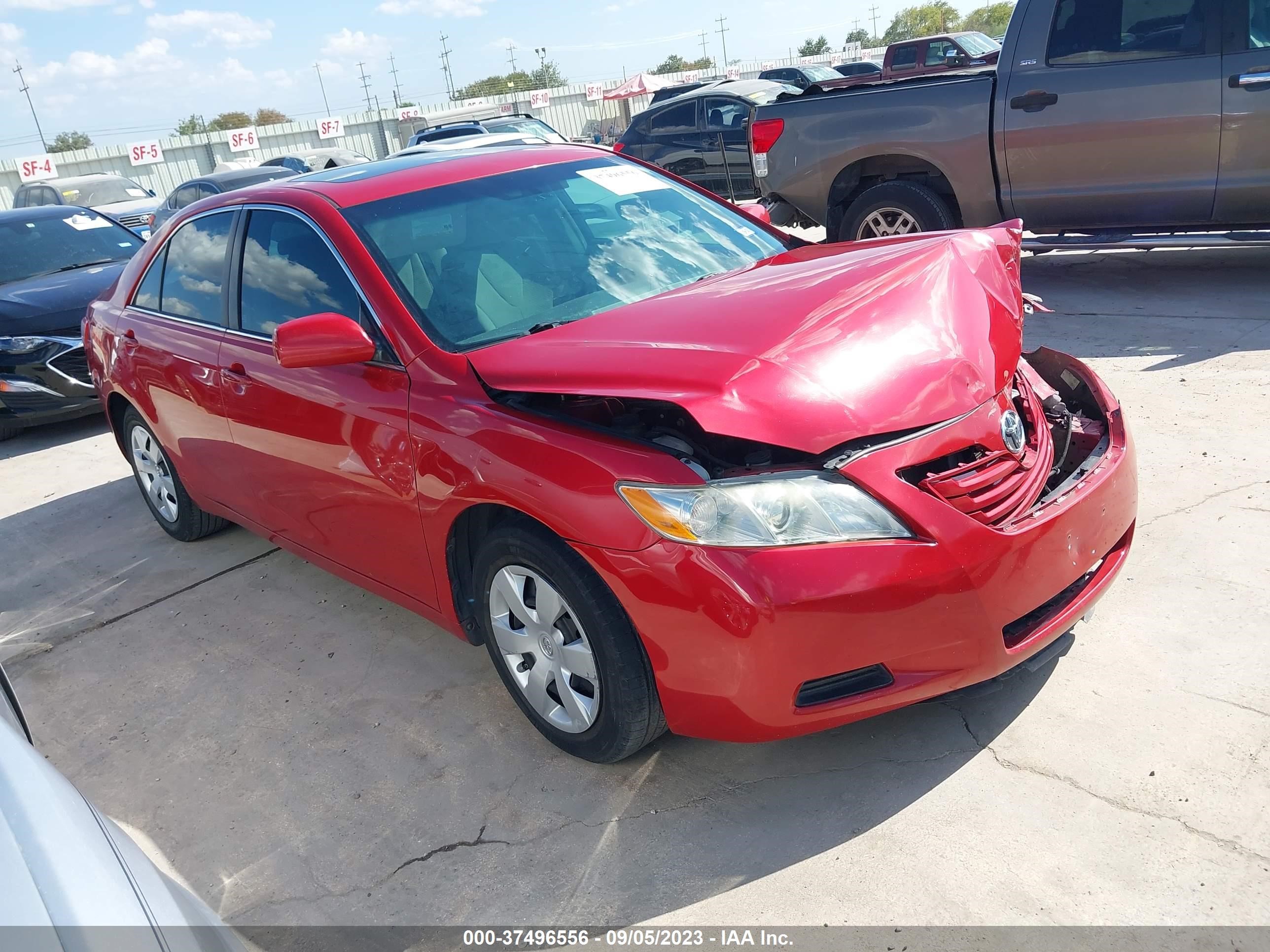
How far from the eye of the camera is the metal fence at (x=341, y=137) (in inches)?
1464

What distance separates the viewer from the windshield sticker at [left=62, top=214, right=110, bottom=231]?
9.11 metres

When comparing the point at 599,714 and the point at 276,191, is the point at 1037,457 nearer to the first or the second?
the point at 599,714

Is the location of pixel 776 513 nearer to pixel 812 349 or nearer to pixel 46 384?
pixel 812 349

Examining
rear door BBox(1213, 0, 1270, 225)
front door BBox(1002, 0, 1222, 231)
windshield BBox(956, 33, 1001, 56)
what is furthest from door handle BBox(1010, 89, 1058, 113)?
windshield BBox(956, 33, 1001, 56)

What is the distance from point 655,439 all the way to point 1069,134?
206 inches

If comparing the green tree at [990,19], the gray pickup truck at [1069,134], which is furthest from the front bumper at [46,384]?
the green tree at [990,19]

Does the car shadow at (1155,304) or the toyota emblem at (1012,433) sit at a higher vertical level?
the toyota emblem at (1012,433)

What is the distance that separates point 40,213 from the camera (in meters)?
9.15

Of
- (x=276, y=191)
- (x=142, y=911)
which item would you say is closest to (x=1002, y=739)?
(x=142, y=911)

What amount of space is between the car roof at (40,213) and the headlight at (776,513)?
28.8 feet

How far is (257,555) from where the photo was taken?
488 centimetres

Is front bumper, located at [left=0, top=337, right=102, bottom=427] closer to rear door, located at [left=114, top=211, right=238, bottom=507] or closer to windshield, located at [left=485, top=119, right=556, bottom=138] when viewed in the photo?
rear door, located at [left=114, top=211, right=238, bottom=507]

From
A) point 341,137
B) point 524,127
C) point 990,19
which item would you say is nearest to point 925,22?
point 990,19

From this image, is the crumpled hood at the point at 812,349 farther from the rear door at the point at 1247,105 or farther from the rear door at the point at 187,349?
the rear door at the point at 1247,105
